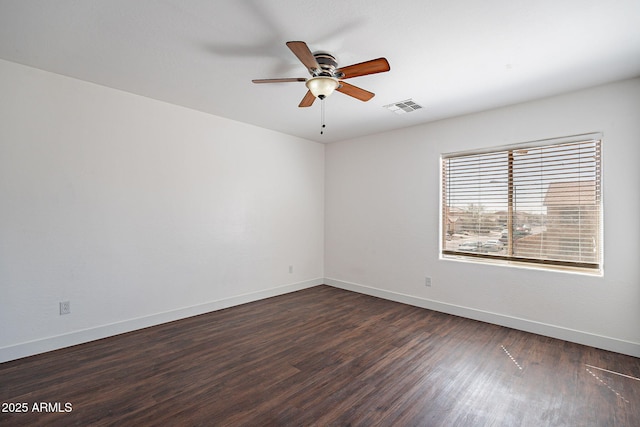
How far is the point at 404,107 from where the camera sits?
3.72 metres

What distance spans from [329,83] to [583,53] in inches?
83.3

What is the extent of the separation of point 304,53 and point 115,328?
3.42 metres

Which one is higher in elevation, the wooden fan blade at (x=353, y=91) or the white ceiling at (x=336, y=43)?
the white ceiling at (x=336, y=43)

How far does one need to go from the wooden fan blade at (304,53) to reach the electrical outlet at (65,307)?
3.24 m

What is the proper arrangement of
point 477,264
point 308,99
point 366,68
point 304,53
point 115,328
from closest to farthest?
1. point 304,53
2. point 366,68
3. point 308,99
4. point 115,328
5. point 477,264

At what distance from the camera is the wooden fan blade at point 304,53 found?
196 cm

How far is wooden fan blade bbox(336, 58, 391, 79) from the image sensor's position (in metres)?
2.19

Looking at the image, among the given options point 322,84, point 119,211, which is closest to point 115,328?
point 119,211

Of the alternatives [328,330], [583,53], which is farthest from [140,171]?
[583,53]

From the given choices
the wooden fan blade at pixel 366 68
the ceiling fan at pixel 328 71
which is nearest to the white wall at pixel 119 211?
the ceiling fan at pixel 328 71

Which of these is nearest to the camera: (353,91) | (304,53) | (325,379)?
(304,53)

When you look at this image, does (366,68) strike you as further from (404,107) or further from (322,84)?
(404,107)

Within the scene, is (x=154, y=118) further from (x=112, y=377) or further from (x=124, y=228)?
(x=112, y=377)

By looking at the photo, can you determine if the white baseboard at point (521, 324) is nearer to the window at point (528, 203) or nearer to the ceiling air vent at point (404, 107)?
the window at point (528, 203)
